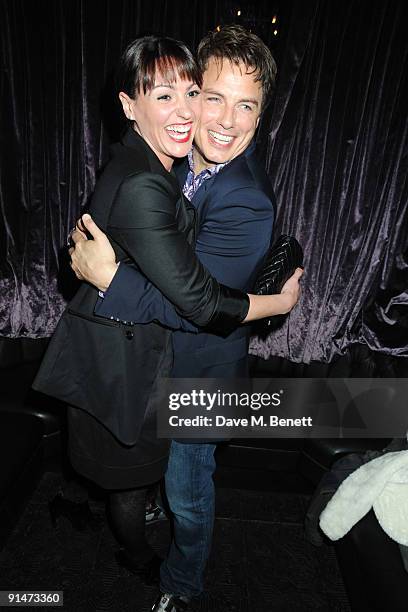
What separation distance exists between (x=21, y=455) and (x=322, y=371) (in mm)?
1789

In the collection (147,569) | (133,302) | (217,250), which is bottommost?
(147,569)

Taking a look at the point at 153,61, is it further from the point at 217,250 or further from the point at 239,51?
the point at 217,250

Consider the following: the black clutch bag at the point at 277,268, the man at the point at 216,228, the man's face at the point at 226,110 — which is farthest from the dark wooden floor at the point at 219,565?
the man's face at the point at 226,110

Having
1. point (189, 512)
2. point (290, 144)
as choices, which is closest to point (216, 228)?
point (189, 512)

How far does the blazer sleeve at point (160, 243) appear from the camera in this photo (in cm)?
112

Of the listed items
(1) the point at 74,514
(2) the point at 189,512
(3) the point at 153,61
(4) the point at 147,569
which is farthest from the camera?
(1) the point at 74,514

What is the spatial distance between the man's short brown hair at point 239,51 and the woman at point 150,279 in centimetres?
14

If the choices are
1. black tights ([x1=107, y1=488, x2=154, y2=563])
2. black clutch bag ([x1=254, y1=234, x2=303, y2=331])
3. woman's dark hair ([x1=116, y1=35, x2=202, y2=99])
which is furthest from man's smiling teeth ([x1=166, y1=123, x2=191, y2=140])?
black tights ([x1=107, y1=488, x2=154, y2=563])

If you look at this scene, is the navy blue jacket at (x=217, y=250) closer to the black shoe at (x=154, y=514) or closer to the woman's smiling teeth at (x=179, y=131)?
the woman's smiling teeth at (x=179, y=131)

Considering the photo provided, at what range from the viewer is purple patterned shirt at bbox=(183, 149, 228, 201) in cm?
152

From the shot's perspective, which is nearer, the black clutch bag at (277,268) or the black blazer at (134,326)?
the black blazer at (134,326)

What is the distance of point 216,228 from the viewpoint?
1334 millimetres

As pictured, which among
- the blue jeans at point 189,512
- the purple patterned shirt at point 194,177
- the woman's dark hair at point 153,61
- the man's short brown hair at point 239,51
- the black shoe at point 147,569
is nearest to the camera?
the woman's dark hair at point 153,61

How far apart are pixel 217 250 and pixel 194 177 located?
15.7 inches
